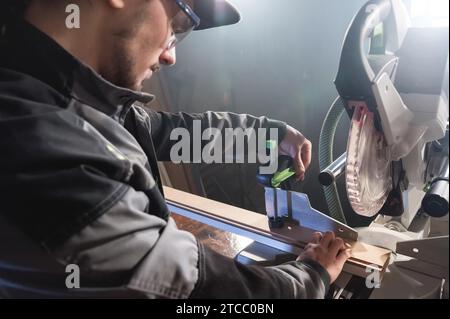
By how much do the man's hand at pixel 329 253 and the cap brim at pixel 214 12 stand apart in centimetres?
54

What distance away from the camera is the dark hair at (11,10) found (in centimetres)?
54

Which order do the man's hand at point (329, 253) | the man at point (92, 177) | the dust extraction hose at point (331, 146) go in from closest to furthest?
the man at point (92, 177) → the man's hand at point (329, 253) → the dust extraction hose at point (331, 146)

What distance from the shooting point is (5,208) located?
0.43m

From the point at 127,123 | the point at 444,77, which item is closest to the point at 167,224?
the point at 127,123

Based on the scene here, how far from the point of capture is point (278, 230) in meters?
0.85

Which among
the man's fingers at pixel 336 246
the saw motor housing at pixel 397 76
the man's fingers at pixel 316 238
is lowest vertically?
the man's fingers at pixel 316 238

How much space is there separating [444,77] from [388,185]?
0.91 ft

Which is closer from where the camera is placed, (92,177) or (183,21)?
(92,177)

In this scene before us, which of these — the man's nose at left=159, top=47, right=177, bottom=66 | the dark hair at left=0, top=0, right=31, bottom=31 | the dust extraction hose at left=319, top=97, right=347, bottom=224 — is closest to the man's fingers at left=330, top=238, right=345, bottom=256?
the dust extraction hose at left=319, top=97, right=347, bottom=224

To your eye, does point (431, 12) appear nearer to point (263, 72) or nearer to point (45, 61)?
point (45, 61)

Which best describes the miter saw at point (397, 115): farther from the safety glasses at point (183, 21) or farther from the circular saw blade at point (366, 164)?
the safety glasses at point (183, 21)

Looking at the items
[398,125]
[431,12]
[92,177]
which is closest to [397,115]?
[398,125]

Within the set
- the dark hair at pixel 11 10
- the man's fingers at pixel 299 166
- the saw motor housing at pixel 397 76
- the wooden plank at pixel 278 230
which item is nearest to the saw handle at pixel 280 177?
the man's fingers at pixel 299 166

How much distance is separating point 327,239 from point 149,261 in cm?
44
